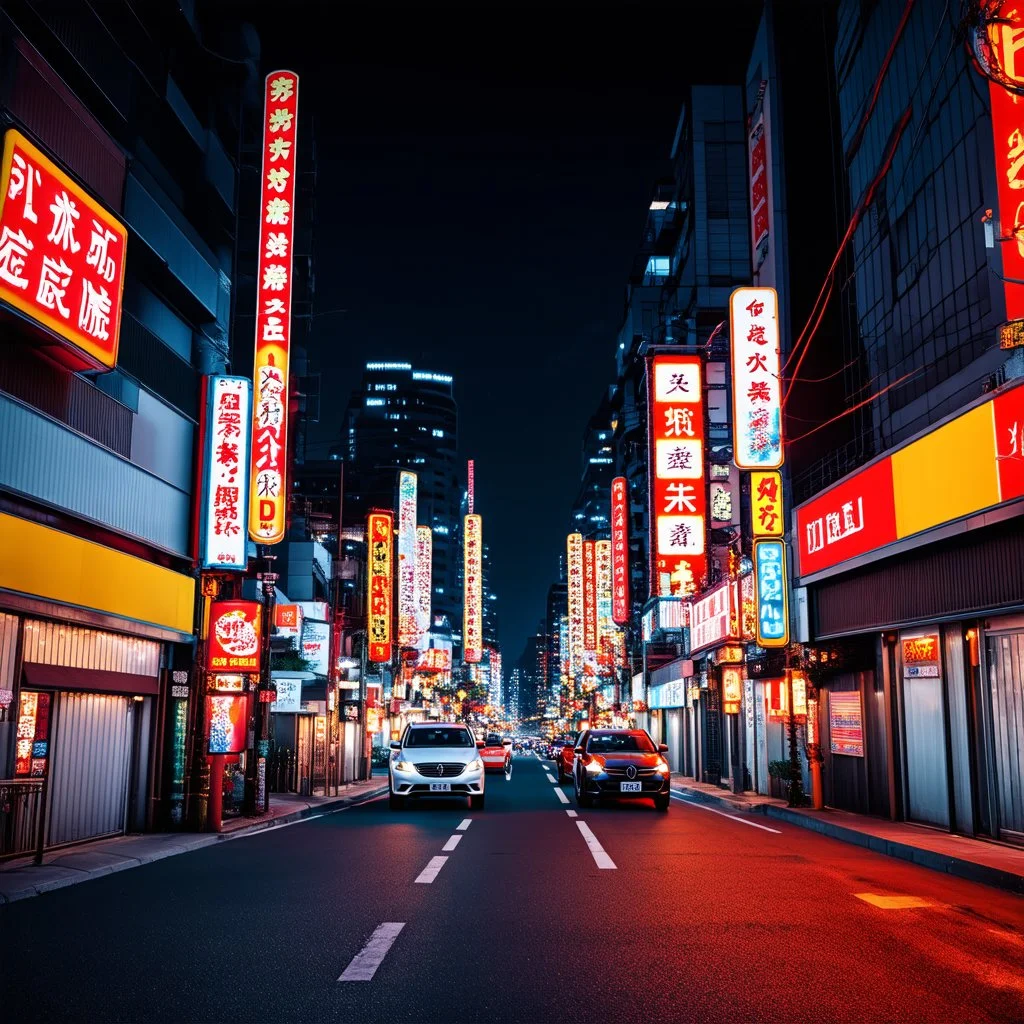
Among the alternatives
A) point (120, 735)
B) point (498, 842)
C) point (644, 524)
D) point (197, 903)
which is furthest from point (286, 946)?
point (644, 524)

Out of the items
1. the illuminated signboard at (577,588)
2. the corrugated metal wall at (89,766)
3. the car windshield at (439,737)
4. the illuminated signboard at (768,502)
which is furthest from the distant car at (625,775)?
the illuminated signboard at (577,588)

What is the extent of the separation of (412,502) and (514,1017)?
61367 mm

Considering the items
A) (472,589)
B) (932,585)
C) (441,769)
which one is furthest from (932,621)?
(472,589)

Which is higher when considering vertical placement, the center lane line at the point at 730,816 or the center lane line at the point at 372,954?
the center lane line at the point at 372,954

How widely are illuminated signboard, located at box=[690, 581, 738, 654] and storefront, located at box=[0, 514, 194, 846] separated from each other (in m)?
15.3

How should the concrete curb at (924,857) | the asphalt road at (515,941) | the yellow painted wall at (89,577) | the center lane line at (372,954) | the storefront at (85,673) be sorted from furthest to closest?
the storefront at (85,673)
the yellow painted wall at (89,577)
the concrete curb at (924,857)
the center lane line at (372,954)
the asphalt road at (515,941)

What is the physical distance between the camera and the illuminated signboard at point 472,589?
10306cm

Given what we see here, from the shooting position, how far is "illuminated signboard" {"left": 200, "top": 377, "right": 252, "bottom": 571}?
1964 centimetres

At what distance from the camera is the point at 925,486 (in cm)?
1614

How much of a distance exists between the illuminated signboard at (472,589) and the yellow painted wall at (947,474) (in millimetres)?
85804

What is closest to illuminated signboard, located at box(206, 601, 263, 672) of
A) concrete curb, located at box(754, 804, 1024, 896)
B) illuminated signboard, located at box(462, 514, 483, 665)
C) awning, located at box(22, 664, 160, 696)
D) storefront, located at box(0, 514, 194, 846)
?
storefront, located at box(0, 514, 194, 846)

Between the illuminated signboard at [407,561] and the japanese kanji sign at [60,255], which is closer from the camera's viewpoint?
the japanese kanji sign at [60,255]

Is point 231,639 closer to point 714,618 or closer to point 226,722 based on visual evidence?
point 226,722

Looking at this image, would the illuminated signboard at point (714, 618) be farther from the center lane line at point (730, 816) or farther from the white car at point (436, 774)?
the white car at point (436, 774)
